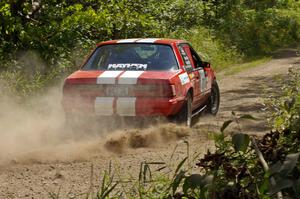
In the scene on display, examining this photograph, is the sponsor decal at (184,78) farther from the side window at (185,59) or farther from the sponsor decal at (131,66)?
the sponsor decal at (131,66)

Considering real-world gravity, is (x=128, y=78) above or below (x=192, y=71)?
above

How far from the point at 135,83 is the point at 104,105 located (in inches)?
21.4

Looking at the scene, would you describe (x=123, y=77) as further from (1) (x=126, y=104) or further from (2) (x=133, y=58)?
(2) (x=133, y=58)

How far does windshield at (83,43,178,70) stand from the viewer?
8383 millimetres

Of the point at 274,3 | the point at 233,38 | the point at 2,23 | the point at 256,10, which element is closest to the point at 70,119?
the point at 2,23

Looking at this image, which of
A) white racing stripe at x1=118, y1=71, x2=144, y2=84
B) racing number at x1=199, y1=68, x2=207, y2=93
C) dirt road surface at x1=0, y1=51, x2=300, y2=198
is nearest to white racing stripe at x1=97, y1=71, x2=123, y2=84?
white racing stripe at x1=118, y1=71, x2=144, y2=84

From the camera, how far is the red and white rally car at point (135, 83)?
307 inches

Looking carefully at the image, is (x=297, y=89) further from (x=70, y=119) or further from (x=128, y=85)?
A: (x=70, y=119)

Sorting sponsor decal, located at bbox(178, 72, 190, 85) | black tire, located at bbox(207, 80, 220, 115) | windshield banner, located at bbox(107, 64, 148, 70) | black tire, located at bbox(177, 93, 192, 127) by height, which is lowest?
black tire, located at bbox(207, 80, 220, 115)

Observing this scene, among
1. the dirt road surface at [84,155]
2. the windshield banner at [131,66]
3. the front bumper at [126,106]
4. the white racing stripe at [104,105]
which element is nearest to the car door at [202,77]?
the dirt road surface at [84,155]

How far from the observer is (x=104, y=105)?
7.81 meters

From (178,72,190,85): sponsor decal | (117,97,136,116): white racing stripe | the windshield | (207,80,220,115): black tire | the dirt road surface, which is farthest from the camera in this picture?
(207,80,220,115): black tire

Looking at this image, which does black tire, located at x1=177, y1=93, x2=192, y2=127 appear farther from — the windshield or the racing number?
the racing number

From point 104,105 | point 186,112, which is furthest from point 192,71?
point 104,105
